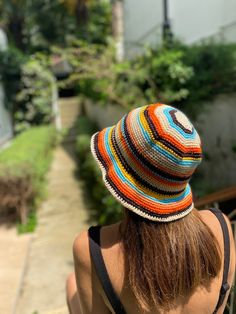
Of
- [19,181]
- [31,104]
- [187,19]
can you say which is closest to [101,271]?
[19,181]

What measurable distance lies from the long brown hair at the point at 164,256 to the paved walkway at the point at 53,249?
1.77 meters

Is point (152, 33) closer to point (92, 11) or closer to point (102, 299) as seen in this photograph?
point (102, 299)

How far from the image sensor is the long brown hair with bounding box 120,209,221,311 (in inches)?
44.6

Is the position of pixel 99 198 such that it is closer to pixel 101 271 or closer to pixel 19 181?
pixel 19 181

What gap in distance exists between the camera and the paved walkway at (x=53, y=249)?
357 cm

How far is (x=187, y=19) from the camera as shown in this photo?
7.23 metres

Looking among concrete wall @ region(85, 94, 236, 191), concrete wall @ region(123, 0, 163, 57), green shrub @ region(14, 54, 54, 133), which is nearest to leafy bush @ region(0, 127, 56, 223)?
concrete wall @ region(85, 94, 236, 191)

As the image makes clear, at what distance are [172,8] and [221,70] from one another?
4.16 meters

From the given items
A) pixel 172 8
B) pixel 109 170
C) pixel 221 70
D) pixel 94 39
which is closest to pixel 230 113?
pixel 221 70

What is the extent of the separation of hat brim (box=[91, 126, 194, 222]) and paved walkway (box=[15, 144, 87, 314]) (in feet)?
6.40

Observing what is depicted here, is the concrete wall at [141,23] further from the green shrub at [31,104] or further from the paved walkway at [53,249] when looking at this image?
the paved walkway at [53,249]

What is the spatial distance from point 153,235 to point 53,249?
3.85m

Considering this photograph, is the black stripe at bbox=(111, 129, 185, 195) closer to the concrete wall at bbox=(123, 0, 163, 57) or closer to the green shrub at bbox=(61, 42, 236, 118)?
the green shrub at bbox=(61, 42, 236, 118)

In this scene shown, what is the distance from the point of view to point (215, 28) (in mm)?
6270
